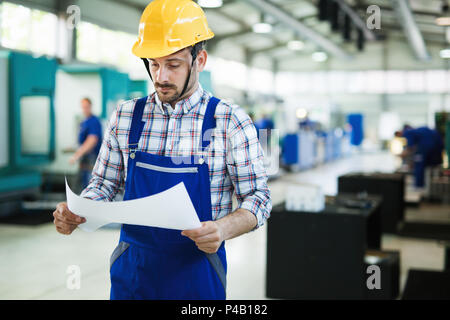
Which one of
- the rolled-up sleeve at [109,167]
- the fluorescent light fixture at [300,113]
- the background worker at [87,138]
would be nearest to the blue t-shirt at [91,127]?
the background worker at [87,138]

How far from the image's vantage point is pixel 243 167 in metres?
1.28

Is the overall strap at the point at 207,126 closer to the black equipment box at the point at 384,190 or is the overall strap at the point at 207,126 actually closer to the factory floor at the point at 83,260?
the factory floor at the point at 83,260

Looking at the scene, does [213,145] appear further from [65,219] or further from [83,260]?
[83,260]

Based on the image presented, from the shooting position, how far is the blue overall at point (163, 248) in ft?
4.07

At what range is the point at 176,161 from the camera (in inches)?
48.9

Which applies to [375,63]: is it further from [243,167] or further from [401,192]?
[243,167]

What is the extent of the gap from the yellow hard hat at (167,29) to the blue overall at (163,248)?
0.17 meters

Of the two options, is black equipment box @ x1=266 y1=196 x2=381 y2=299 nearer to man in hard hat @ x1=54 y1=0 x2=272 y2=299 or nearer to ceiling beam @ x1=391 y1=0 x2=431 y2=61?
man in hard hat @ x1=54 y1=0 x2=272 y2=299

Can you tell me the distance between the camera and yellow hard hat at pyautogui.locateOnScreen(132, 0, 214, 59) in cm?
122

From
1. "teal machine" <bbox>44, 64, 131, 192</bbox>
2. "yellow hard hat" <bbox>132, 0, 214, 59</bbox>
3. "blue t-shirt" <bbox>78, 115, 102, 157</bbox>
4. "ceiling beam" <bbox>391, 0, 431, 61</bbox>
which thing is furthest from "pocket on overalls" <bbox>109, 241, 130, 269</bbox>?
"ceiling beam" <bbox>391, 0, 431, 61</bbox>

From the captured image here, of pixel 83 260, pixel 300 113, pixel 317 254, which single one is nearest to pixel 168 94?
pixel 317 254

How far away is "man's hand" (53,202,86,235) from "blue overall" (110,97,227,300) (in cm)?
13

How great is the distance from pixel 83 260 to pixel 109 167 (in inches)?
140
